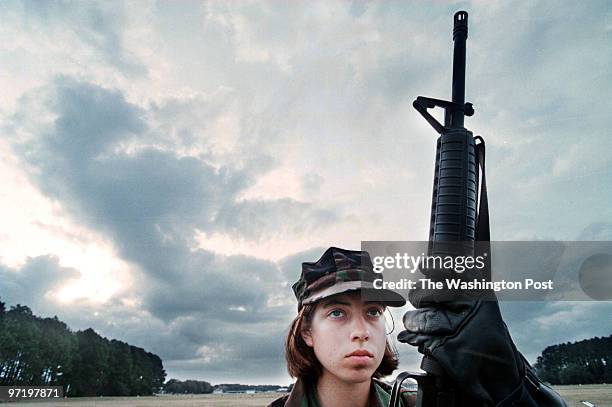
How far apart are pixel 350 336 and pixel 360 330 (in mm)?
103

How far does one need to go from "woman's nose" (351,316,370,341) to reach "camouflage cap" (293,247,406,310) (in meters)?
0.19

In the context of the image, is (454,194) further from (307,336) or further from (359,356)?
(307,336)

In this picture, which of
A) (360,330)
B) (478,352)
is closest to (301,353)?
(360,330)

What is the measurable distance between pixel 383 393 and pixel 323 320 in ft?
3.07

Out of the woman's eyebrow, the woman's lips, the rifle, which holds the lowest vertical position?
the woman's lips

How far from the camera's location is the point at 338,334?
169 inches

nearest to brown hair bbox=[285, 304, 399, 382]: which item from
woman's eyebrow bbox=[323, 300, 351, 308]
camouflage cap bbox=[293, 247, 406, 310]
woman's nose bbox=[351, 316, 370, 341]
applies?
camouflage cap bbox=[293, 247, 406, 310]

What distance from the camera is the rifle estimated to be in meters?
3.77

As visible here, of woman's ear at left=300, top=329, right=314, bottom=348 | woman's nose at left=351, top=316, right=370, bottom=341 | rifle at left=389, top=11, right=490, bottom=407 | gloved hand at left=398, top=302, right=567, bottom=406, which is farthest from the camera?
woman's ear at left=300, top=329, right=314, bottom=348

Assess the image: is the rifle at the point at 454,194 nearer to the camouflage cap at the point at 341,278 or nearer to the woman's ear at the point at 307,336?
the camouflage cap at the point at 341,278

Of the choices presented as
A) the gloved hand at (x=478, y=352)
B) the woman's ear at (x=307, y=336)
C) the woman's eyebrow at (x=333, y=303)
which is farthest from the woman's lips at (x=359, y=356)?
the gloved hand at (x=478, y=352)

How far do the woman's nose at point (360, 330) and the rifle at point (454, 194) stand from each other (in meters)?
0.45

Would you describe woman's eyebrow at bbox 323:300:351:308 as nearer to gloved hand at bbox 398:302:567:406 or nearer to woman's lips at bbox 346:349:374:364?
woman's lips at bbox 346:349:374:364

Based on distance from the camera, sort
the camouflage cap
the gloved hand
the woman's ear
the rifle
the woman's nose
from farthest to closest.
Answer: the woman's ear < the camouflage cap < the woman's nose < the rifle < the gloved hand
